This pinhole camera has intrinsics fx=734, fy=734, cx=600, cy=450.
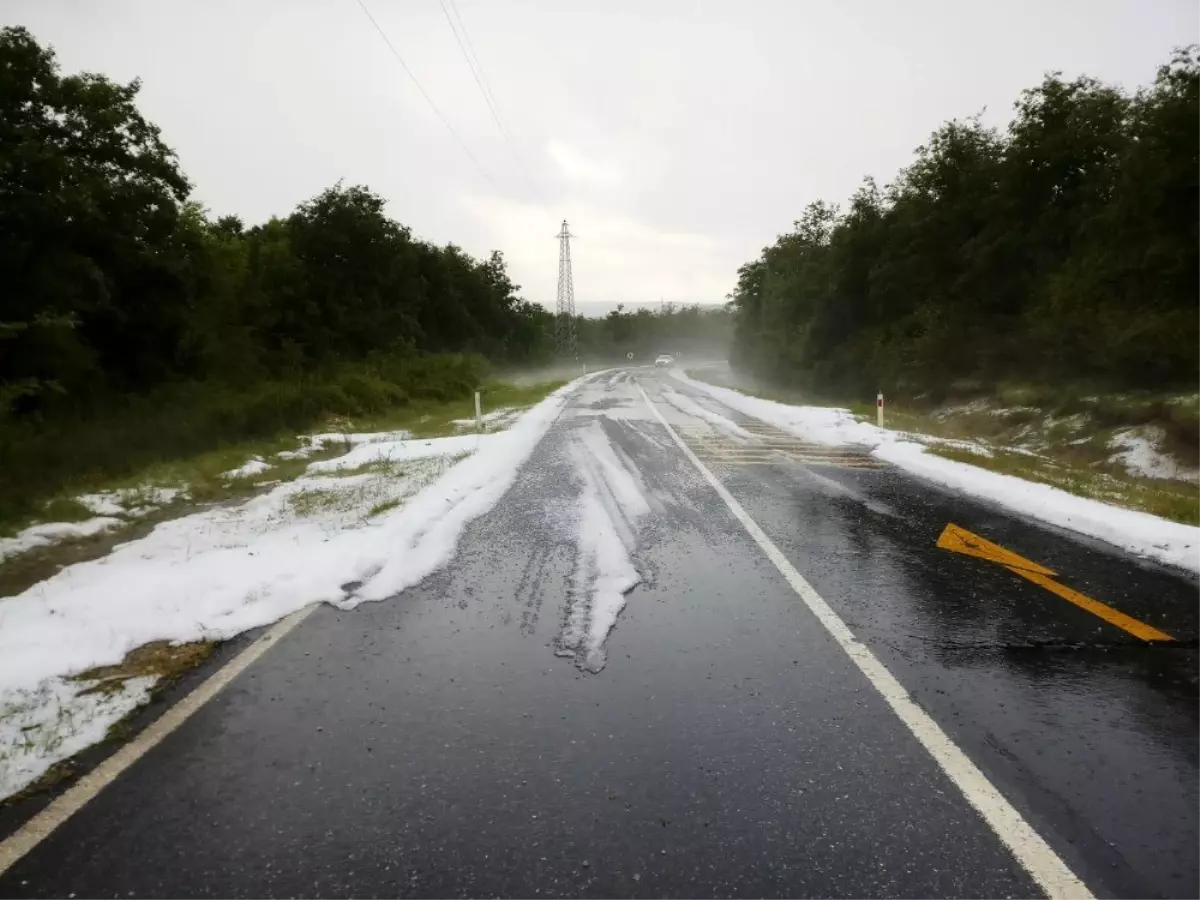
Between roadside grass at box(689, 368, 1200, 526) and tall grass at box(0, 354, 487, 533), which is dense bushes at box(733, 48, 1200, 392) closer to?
roadside grass at box(689, 368, 1200, 526)

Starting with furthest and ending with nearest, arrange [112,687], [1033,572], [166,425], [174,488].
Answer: [166,425]
[174,488]
[1033,572]
[112,687]

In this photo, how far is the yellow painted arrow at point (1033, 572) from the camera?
495 cm

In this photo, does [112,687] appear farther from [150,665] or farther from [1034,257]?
[1034,257]

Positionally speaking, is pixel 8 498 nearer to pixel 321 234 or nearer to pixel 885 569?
pixel 885 569

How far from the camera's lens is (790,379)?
4916cm

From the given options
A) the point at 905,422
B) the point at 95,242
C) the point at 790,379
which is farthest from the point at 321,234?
the point at 905,422

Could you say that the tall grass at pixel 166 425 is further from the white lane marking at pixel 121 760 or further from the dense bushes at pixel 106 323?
the white lane marking at pixel 121 760

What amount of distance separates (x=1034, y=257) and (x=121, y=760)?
32656mm

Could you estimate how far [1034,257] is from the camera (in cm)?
2842

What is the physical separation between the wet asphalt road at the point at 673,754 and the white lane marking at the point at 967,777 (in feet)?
0.17

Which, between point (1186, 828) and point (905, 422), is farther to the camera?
point (905, 422)

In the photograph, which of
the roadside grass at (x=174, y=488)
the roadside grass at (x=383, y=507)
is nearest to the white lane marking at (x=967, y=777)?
the roadside grass at (x=383, y=507)

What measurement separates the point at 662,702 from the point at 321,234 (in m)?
43.5

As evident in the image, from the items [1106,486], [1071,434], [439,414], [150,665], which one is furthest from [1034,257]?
[150,665]
